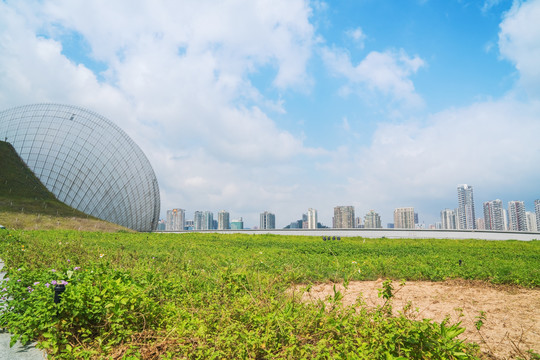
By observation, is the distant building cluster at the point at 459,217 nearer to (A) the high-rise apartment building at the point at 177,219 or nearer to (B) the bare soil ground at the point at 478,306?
(A) the high-rise apartment building at the point at 177,219

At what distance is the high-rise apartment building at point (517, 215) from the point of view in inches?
3105

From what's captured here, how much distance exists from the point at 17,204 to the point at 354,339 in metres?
37.7

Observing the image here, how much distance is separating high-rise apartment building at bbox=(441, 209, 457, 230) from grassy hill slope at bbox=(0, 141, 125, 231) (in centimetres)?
10673

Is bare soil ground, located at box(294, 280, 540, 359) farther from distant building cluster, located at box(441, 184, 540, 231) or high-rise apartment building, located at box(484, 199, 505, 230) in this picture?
high-rise apartment building, located at box(484, 199, 505, 230)

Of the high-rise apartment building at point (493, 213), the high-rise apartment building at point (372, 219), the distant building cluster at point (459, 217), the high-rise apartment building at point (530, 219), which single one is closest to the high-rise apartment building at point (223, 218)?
the distant building cluster at point (459, 217)

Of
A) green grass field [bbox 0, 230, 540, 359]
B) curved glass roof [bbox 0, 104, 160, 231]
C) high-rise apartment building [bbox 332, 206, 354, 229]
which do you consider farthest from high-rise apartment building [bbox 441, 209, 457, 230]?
green grass field [bbox 0, 230, 540, 359]

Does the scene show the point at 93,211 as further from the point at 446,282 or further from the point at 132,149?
the point at 446,282

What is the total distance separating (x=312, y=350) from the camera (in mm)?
3219

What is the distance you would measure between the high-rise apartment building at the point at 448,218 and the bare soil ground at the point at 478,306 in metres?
114

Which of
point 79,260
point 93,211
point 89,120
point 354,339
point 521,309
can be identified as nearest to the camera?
point 354,339

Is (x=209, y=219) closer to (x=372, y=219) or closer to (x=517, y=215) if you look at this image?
(x=372, y=219)

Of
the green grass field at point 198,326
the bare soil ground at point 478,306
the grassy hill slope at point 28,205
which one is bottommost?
the bare soil ground at point 478,306

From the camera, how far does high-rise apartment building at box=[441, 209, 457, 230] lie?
10673 cm

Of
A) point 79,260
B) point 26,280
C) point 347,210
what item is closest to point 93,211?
point 79,260
